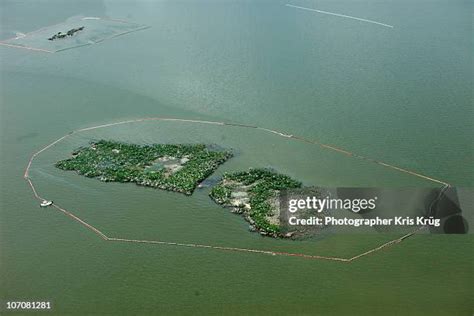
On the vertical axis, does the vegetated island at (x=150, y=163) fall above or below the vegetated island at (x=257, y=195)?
above

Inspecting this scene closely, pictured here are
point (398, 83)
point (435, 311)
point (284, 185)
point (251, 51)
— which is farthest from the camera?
point (251, 51)

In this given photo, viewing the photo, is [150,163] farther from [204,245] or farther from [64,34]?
[64,34]

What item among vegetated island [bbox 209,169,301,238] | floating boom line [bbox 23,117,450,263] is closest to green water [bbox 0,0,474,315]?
floating boom line [bbox 23,117,450,263]

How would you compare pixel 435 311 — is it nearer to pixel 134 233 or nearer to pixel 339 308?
pixel 339 308

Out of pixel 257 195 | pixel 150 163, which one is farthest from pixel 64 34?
pixel 257 195

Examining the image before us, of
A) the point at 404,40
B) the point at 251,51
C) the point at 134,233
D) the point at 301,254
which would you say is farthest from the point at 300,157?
the point at 404,40

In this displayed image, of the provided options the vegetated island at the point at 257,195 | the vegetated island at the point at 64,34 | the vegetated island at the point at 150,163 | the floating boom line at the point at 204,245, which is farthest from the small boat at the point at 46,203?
the vegetated island at the point at 64,34

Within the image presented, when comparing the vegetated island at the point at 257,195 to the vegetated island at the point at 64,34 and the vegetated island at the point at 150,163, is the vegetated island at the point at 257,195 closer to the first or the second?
the vegetated island at the point at 150,163
